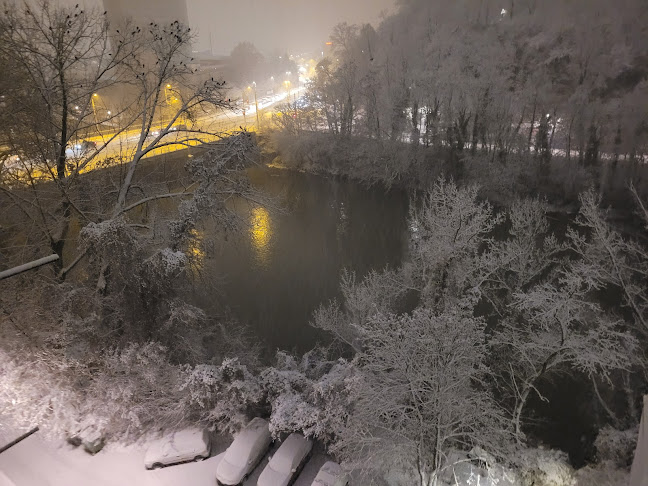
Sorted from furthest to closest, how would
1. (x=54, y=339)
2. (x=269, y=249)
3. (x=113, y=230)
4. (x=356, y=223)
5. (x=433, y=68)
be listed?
(x=433, y=68) < (x=356, y=223) < (x=269, y=249) < (x=54, y=339) < (x=113, y=230)

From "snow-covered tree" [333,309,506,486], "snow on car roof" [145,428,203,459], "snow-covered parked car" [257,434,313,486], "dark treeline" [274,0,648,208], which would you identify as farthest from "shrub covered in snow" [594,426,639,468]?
"dark treeline" [274,0,648,208]

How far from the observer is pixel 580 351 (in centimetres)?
931

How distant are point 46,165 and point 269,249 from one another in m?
11.4

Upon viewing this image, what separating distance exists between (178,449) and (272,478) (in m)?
1.99

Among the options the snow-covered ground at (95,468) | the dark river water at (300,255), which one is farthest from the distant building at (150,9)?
the snow-covered ground at (95,468)

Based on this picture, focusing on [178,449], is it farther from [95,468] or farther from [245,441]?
[95,468]

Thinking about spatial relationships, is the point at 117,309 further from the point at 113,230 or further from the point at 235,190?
the point at 235,190

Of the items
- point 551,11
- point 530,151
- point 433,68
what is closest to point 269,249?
point 530,151

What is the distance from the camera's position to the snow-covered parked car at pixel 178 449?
8219mm

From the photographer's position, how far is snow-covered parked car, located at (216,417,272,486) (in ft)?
25.7

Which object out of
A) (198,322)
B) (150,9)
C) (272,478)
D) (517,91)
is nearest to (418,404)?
(272,478)

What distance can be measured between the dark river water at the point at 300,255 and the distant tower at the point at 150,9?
156 ft

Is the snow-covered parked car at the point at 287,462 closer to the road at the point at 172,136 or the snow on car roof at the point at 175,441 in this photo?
the snow on car roof at the point at 175,441

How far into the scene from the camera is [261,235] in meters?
20.5
